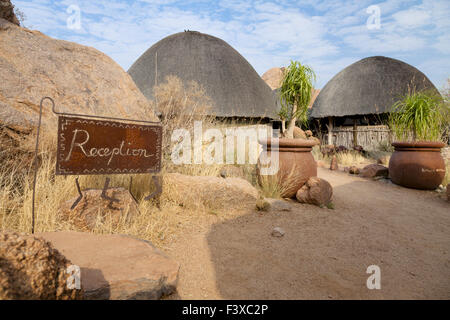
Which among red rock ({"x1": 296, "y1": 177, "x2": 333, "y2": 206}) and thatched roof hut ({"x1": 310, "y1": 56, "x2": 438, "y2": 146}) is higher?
thatched roof hut ({"x1": 310, "y1": 56, "x2": 438, "y2": 146})

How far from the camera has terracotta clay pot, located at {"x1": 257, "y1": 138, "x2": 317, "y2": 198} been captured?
14.6ft

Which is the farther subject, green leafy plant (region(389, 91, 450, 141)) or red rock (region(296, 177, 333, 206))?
green leafy plant (region(389, 91, 450, 141))

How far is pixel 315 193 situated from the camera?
4.16m

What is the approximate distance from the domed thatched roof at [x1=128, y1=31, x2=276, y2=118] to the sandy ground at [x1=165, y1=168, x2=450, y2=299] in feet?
23.4

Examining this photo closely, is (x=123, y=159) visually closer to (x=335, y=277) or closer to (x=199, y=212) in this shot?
(x=199, y=212)

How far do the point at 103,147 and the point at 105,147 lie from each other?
20 mm

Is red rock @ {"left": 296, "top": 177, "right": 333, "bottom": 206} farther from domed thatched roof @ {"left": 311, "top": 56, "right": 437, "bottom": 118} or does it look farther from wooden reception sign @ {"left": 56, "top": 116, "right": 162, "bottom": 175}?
domed thatched roof @ {"left": 311, "top": 56, "right": 437, "bottom": 118}

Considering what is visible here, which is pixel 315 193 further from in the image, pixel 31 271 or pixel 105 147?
pixel 31 271

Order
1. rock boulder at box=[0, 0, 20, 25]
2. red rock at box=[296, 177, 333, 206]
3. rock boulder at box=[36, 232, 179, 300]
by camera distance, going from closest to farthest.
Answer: rock boulder at box=[36, 232, 179, 300] → red rock at box=[296, 177, 333, 206] → rock boulder at box=[0, 0, 20, 25]

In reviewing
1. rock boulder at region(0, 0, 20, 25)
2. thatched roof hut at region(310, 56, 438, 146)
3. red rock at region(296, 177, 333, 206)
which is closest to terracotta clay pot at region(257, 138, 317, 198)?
red rock at region(296, 177, 333, 206)

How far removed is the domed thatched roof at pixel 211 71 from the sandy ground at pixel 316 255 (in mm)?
7127

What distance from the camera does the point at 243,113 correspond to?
10.8 meters

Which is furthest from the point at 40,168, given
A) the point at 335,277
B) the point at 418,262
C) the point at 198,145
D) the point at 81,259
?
the point at 418,262

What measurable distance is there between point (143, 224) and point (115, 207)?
367 mm
